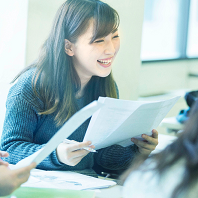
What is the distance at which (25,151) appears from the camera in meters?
1.06

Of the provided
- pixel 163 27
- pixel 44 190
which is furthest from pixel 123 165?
pixel 163 27

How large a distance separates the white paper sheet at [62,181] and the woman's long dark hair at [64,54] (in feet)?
0.87

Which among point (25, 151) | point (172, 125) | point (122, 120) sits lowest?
point (172, 125)

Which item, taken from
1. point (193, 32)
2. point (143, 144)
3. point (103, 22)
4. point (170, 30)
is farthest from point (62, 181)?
point (193, 32)

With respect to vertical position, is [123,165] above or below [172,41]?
below

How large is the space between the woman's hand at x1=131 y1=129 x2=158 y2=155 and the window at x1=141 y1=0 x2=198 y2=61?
2.44 metres

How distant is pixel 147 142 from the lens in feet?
4.07

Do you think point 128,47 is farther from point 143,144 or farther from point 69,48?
point 143,144

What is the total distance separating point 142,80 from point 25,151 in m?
2.68

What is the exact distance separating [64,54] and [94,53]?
0.12m

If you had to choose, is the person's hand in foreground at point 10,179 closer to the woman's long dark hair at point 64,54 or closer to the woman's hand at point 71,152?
the woman's hand at point 71,152

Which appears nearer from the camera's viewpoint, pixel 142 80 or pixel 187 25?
pixel 142 80

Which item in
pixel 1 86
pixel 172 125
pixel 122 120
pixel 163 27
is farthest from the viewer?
pixel 163 27

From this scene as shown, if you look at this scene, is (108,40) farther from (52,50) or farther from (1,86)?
(1,86)
